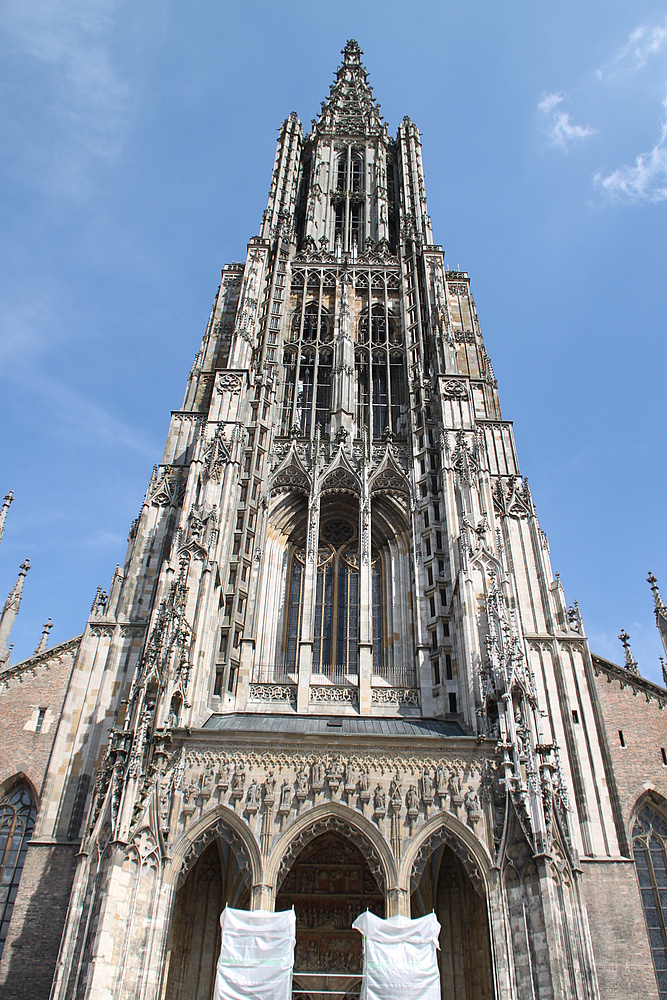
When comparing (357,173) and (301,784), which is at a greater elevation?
(357,173)

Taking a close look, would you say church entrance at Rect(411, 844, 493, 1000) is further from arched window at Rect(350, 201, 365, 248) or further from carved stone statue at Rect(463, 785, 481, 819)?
arched window at Rect(350, 201, 365, 248)

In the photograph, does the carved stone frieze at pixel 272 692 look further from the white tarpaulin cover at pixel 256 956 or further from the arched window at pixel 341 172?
the arched window at pixel 341 172

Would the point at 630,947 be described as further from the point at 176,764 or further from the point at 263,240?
the point at 263,240

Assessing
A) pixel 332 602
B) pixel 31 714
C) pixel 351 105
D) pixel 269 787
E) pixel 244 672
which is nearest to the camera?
pixel 269 787

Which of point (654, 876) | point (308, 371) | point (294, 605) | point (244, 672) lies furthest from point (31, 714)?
point (654, 876)

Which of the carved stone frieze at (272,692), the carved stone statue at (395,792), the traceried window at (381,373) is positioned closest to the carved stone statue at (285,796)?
the carved stone statue at (395,792)

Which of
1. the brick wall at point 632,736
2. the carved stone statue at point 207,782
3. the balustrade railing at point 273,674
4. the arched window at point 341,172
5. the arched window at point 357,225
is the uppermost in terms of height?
the arched window at point 341,172

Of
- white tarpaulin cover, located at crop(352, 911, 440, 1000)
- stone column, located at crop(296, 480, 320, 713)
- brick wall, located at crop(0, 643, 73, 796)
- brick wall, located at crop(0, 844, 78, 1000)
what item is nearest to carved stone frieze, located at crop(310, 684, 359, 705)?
stone column, located at crop(296, 480, 320, 713)

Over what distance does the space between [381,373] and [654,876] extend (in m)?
18.4

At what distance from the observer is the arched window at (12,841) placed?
17875 mm

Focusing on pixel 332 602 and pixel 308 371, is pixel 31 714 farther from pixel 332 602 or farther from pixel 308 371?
pixel 308 371

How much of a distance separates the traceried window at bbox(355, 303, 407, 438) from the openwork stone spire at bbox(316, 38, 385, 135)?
1513 cm

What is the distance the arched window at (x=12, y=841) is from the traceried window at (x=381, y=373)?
50.7 ft

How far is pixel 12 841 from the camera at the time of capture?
18859 millimetres
